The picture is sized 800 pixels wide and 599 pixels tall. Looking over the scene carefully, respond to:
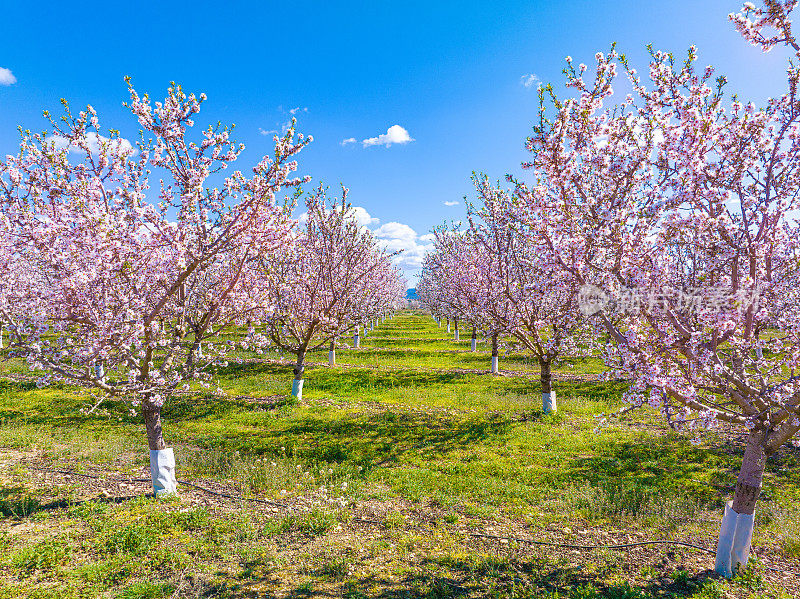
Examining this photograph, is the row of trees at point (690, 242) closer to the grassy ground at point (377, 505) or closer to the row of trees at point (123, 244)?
the grassy ground at point (377, 505)

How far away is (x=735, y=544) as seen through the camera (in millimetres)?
6352

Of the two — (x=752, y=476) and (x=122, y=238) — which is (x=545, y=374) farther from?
(x=122, y=238)

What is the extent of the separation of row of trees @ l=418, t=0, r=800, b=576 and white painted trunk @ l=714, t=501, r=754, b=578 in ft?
0.05

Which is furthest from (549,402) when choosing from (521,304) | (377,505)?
(377,505)

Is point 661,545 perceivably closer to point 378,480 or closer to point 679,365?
point 679,365

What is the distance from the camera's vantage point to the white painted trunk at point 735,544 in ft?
20.7

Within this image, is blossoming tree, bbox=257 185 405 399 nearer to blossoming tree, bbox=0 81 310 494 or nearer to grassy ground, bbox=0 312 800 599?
grassy ground, bbox=0 312 800 599

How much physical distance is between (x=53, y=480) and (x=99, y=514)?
2.97 meters

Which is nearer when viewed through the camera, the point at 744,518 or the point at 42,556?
the point at 744,518

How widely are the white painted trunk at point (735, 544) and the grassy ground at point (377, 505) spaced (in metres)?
0.18

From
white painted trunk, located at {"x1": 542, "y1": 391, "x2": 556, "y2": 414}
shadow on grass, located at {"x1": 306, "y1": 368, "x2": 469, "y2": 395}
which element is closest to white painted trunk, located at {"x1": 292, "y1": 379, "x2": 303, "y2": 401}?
shadow on grass, located at {"x1": 306, "y1": 368, "x2": 469, "y2": 395}

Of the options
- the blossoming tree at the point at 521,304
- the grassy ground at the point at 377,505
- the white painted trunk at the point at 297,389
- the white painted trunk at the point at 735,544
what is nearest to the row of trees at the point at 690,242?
the white painted trunk at the point at 735,544

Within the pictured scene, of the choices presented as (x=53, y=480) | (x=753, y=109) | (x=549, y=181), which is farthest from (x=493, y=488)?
(x=53, y=480)

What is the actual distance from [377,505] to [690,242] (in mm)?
7910
